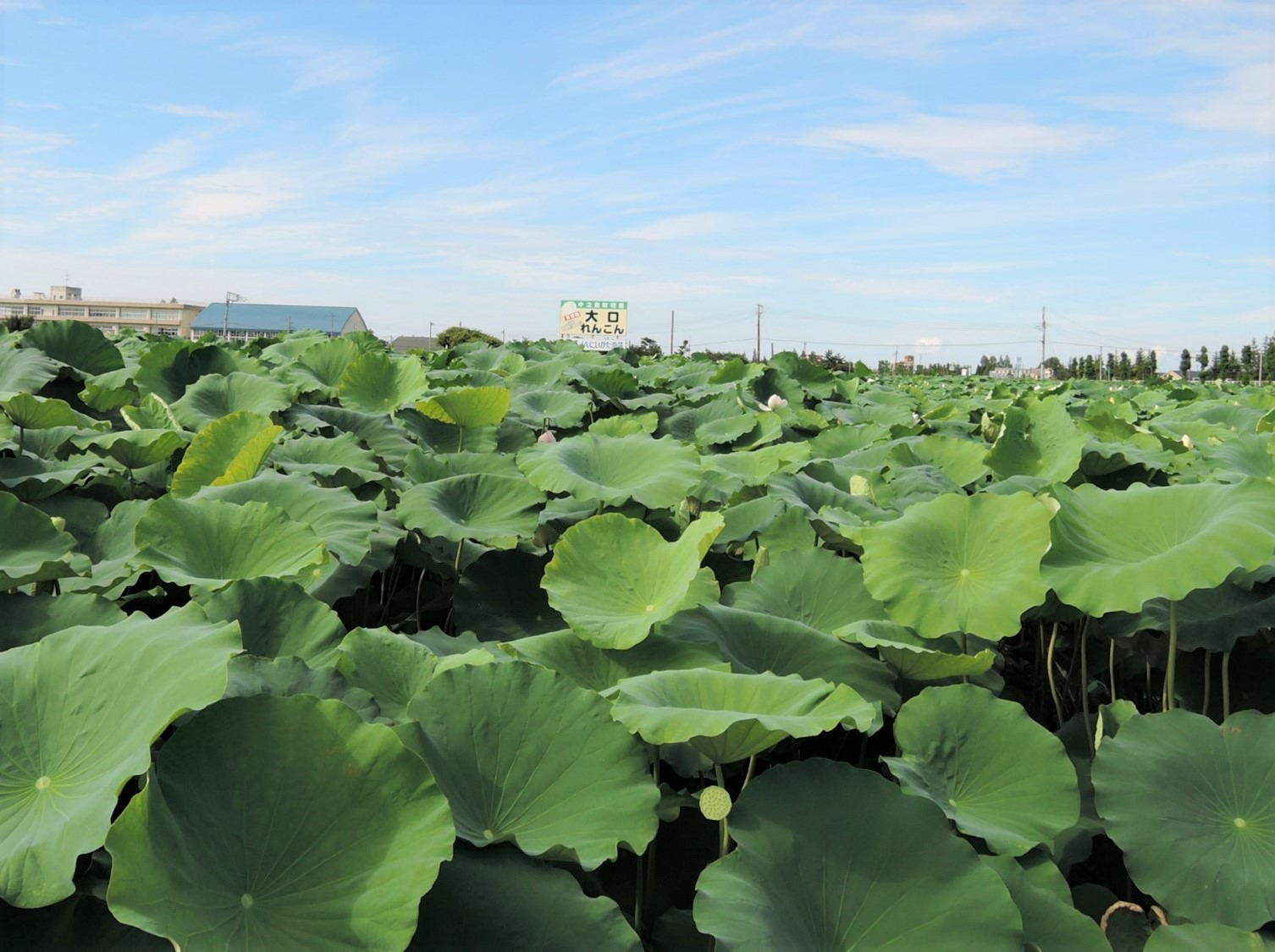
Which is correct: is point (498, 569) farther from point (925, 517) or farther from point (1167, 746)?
point (1167, 746)

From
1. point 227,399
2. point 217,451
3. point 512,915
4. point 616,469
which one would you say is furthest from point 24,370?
point 512,915

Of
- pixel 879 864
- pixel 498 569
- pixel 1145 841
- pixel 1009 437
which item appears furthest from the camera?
pixel 1009 437

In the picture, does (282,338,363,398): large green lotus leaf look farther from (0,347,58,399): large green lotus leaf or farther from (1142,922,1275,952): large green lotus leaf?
(1142,922,1275,952): large green lotus leaf

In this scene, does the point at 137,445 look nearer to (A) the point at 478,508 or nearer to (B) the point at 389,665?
(A) the point at 478,508

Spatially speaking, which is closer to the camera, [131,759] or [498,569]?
[131,759]

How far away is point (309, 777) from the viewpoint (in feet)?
2.39

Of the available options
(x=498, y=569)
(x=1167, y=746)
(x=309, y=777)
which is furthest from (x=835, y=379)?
(x=309, y=777)

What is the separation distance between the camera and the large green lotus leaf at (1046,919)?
83cm

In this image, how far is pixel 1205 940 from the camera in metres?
0.84

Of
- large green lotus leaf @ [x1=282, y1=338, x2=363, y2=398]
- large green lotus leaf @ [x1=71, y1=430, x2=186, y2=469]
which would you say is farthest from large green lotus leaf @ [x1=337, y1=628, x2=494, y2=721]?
large green lotus leaf @ [x1=282, y1=338, x2=363, y2=398]

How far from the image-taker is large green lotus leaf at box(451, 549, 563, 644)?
1485 millimetres

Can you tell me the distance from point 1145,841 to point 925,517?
0.48 m

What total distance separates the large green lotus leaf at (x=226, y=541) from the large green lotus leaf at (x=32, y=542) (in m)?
0.13

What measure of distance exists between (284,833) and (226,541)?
0.68 m
